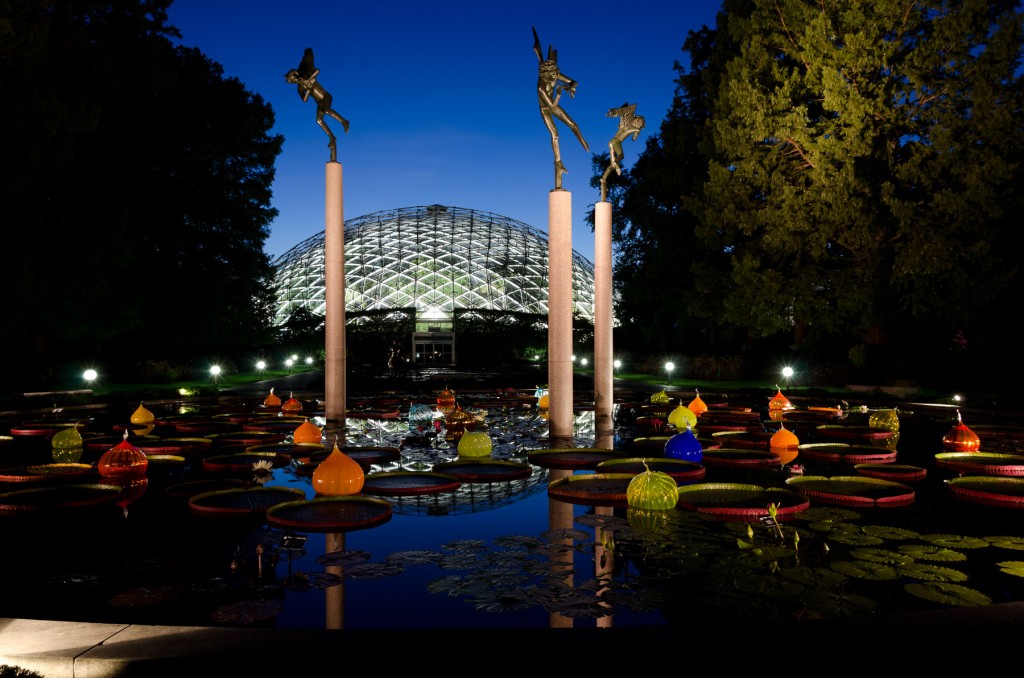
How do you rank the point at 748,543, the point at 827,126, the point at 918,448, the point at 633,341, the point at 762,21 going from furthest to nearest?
the point at 633,341 < the point at 762,21 < the point at 827,126 < the point at 918,448 < the point at 748,543

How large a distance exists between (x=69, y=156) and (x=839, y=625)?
90.0 ft

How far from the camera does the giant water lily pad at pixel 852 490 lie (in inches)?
334

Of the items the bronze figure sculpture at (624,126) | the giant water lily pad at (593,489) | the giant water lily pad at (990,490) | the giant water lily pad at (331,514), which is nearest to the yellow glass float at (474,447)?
the giant water lily pad at (593,489)

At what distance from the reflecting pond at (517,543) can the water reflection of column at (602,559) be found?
3 cm

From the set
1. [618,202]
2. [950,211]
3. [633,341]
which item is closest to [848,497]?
[950,211]

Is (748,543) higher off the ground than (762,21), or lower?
lower

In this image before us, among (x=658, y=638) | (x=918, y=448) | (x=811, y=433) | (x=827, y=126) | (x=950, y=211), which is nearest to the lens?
(x=658, y=638)

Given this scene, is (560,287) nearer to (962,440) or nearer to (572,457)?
(572,457)

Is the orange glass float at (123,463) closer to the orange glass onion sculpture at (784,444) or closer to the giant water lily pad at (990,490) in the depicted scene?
the orange glass onion sculpture at (784,444)

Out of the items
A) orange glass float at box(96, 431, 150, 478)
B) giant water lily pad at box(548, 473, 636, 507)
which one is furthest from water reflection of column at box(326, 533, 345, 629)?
orange glass float at box(96, 431, 150, 478)

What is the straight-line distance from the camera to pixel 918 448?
43.5 ft

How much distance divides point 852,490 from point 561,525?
3.76m

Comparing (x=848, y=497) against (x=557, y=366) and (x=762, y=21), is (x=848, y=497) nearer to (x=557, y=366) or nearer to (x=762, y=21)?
(x=557, y=366)

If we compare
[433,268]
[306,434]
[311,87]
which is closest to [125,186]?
[311,87]
